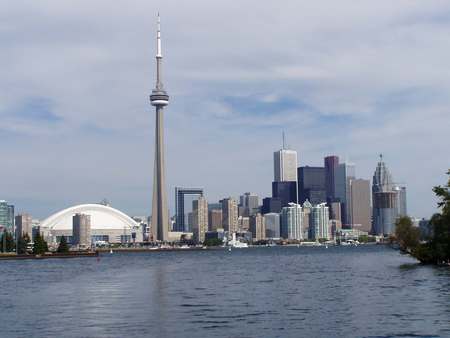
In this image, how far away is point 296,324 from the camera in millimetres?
52156

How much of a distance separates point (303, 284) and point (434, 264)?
42.6 metres

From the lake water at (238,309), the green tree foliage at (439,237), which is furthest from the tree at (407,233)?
the lake water at (238,309)

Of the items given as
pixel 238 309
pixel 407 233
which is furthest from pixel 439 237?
pixel 238 309

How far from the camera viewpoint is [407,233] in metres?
137

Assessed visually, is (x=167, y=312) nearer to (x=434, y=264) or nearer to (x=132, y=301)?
(x=132, y=301)

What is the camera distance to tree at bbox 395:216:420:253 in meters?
137

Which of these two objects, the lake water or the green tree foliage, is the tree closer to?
the green tree foliage

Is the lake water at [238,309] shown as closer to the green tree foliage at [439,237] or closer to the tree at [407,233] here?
the green tree foliage at [439,237]

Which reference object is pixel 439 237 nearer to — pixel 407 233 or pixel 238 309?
pixel 407 233

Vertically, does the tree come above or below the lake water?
above

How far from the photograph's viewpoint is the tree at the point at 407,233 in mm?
137375

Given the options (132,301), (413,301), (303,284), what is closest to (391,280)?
(303,284)

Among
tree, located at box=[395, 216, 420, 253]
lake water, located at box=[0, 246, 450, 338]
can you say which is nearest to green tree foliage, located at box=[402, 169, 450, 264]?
tree, located at box=[395, 216, 420, 253]

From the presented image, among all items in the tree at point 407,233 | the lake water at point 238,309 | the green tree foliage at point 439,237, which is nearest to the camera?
the lake water at point 238,309
